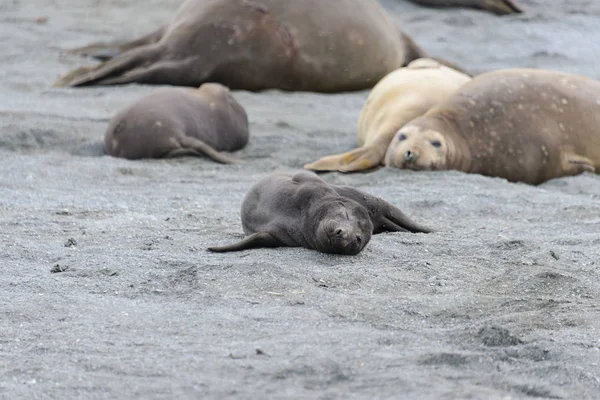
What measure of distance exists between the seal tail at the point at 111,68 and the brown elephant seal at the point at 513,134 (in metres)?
2.76

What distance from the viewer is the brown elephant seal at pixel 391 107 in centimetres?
603

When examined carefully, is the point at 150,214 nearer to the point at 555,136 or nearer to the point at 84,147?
the point at 84,147

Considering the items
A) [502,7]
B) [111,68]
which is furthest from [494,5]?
[111,68]

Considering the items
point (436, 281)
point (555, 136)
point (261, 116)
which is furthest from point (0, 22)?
point (436, 281)

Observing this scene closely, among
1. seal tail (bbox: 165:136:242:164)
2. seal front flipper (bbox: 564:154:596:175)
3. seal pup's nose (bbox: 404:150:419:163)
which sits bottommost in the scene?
seal tail (bbox: 165:136:242:164)

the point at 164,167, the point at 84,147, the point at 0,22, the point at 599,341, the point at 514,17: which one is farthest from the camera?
the point at 514,17

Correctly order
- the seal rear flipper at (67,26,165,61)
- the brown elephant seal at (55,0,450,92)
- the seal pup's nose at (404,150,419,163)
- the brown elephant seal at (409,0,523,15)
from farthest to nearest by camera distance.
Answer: the brown elephant seal at (409,0,523,15) < the seal rear flipper at (67,26,165,61) < the brown elephant seal at (55,0,450,92) < the seal pup's nose at (404,150,419,163)

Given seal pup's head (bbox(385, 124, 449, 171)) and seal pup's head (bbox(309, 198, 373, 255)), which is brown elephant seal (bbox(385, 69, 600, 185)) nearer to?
seal pup's head (bbox(385, 124, 449, 171))

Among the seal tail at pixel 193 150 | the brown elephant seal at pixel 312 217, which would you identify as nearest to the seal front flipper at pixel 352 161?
the seal tail at pixel 193 150

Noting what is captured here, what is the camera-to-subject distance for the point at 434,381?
245 centimetres

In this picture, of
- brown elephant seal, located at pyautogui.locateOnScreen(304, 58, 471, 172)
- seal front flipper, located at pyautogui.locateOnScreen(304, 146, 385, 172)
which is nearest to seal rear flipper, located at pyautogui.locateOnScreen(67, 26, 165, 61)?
brown elephant seal, located at pyautogui.locateOnScreen(304, 58, 471, 172)

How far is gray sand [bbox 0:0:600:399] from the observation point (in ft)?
8.31

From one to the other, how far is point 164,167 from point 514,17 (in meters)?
6.50

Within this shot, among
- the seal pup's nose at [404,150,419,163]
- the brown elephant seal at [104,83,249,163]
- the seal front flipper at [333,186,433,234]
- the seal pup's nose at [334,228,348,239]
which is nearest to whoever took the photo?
the seal pup's nose at [334,228,348,239]
